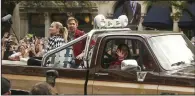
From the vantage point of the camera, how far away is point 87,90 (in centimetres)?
530

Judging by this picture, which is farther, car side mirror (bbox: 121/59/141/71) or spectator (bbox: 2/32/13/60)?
spectator (bbox: 2/32/13/60)

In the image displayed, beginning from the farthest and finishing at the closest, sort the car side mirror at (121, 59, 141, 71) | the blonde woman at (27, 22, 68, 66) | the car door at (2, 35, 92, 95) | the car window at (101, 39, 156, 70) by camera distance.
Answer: the blonde woman at (27, 22, 68, 66)
the car door at (2, 35, 92, 95)
the car window at (101, 39, 156, 70)
the car side mirror at (121, 59, 141, 71)

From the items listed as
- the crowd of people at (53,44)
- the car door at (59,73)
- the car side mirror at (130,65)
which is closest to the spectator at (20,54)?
the crowd of people at (53,44)

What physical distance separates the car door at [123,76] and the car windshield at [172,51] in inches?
4.2

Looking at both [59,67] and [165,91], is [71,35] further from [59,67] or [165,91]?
[165,91]

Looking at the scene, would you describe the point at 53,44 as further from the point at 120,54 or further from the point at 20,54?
the point at 120,54

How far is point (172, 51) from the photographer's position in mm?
5141

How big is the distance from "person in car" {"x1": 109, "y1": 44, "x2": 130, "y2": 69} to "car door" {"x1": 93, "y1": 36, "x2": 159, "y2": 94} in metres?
0.05

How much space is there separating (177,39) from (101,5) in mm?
19631

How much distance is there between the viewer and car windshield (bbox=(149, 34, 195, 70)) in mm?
4977

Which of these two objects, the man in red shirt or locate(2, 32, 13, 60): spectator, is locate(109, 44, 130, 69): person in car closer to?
the man in red shirt

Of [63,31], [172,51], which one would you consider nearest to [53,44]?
[63,31]

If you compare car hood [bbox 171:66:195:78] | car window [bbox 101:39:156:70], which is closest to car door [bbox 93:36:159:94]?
car window [bbox 101:39:156:70]

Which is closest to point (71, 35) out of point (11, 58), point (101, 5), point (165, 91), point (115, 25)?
point (115, 25)
